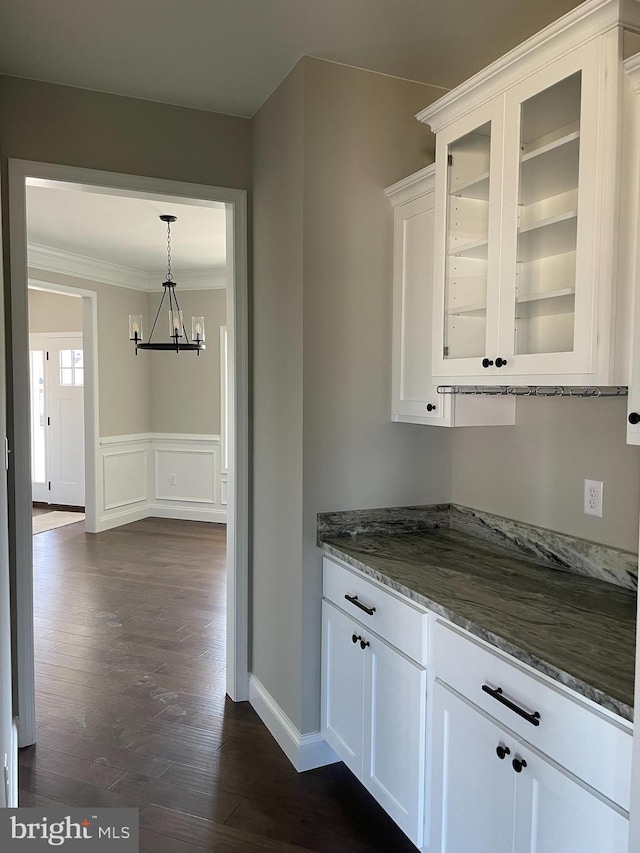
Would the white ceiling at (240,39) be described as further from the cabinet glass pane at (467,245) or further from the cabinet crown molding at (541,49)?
the cabinet glass pane at (467,245)

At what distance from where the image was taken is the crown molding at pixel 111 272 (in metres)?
5.89

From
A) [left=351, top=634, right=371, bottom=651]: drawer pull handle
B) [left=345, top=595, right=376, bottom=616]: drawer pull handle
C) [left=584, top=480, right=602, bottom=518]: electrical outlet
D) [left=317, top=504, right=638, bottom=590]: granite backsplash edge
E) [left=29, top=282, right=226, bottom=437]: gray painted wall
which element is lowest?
[left=351, top=634, right=371, bottom=651]: drawer pull handle

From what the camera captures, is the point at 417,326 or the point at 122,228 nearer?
the point at 417,326

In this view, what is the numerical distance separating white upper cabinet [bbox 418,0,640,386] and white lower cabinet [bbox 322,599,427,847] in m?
0.95

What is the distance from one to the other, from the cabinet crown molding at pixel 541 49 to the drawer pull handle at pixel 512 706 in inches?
64.6

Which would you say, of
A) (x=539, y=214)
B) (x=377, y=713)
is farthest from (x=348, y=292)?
(x=377, y=713)

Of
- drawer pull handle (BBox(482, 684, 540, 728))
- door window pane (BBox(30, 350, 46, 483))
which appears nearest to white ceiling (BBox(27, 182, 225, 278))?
door window pane (BBox(30, 350, 46, 483))

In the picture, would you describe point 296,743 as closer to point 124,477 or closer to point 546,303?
point 546,303

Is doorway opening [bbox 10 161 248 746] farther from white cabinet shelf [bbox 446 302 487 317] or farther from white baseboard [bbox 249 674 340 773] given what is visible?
white cabinet shelf [bbox 446 302 487 317]

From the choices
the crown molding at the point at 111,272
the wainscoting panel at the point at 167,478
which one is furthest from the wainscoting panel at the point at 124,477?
the crown molding at the point at 111,272

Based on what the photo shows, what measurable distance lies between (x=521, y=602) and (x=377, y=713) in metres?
0.69

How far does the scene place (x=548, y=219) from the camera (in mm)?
1743

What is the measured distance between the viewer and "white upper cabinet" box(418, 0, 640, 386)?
1573 mm

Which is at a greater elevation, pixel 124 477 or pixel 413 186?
pixel 413 186
